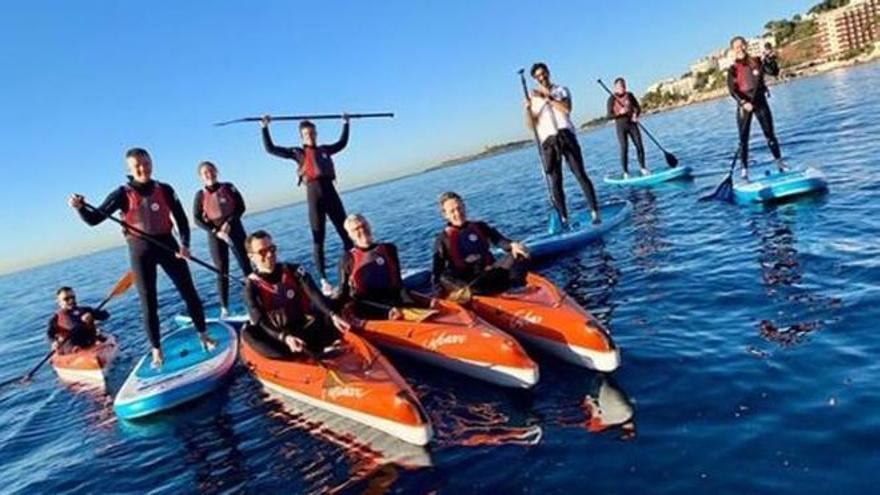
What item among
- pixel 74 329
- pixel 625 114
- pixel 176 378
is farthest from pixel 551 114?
pixel 74 329

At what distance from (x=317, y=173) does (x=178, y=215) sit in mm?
2813

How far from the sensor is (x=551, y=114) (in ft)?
40.4

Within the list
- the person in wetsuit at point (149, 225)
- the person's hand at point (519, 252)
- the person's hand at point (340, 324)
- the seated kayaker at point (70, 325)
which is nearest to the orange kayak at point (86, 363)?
the seated kayaker at point (70, 325)

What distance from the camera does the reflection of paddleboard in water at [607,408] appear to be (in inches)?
217

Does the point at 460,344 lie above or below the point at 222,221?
below

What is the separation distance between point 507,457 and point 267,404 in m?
3.88

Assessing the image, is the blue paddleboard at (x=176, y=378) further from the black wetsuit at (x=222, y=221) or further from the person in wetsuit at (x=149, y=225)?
the black wetsuit at (x=222, y=221)

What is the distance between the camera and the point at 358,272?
328 inches

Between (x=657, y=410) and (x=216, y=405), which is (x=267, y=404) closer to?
(x=216, y=405)

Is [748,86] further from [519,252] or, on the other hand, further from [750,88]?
[519,252]

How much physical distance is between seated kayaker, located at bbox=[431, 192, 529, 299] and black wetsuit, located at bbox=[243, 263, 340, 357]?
64.5 inches

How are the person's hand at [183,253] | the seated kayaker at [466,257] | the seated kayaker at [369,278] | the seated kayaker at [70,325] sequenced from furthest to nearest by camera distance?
the seated kayaker at [70,325] < the person's hand at [183,253] < the seated kayaker at [466,257] < the seated kayaker at [369,278]

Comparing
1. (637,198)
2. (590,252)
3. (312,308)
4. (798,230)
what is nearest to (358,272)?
(312,308)

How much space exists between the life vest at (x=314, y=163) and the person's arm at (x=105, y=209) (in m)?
3.27
